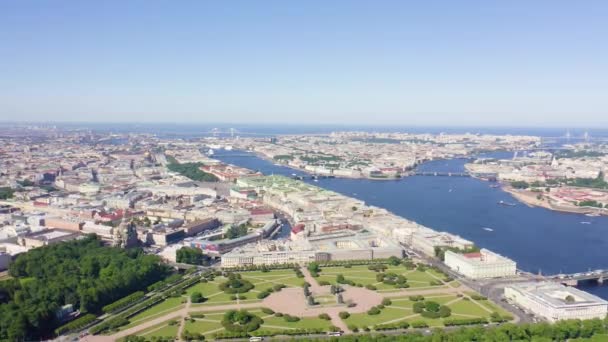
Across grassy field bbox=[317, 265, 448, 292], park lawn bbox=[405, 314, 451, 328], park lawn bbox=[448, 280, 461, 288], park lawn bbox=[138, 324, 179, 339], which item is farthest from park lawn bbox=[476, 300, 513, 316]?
park lawn bbox=[138, 324, 179, 339]

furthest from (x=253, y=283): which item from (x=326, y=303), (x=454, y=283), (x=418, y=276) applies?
(x=454, y=283)

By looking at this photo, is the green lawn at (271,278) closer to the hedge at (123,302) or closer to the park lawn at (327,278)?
the park lawn at (327,278)

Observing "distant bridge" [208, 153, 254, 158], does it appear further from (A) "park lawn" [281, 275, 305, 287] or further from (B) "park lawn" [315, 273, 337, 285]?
(A) "park lawn" [281, 275, 305, 287]

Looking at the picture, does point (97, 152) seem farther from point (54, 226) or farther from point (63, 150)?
point (54, 226)

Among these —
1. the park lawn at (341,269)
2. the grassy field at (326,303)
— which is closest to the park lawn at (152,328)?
the grassy field at (326,303)

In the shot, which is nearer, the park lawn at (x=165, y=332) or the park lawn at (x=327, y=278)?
the park lawn at (x=165, y=332)

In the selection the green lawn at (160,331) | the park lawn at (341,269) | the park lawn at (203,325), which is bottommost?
the green lawn at (160,331)
